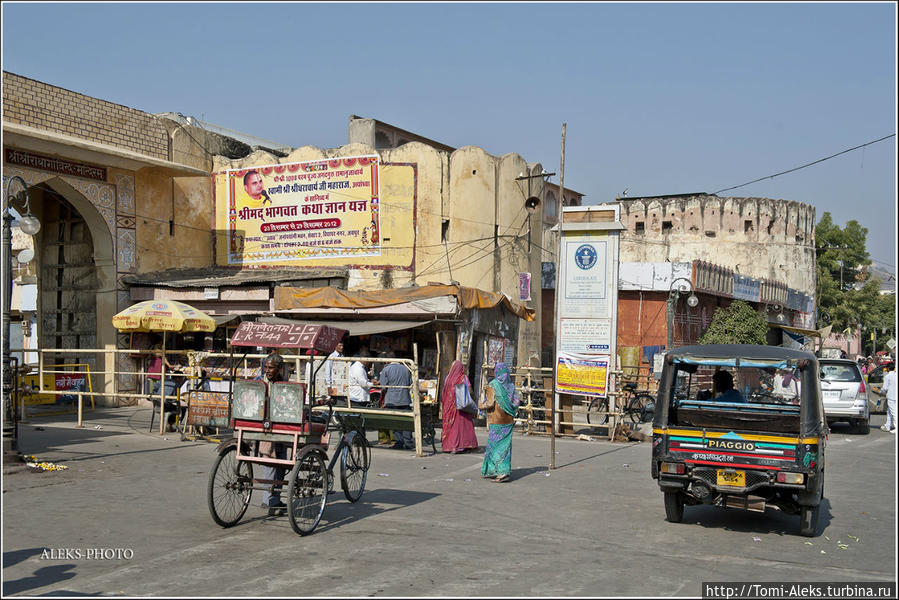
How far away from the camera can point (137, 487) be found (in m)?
10.3

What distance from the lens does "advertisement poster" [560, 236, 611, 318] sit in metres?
18.0

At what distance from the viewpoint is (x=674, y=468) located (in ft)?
28.4

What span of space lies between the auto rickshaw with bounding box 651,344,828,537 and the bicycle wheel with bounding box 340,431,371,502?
3.46m

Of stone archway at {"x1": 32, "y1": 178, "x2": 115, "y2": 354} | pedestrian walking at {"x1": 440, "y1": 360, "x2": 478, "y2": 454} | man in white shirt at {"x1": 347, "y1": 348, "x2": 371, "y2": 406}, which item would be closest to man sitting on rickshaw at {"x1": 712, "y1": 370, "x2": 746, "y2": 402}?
pedestrian walking at {"x1": 440, "y1": 360, "x2": 478, "y2": 454}

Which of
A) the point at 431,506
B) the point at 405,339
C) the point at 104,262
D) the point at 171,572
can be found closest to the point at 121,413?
the point at 104,262

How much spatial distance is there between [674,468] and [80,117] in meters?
18.7

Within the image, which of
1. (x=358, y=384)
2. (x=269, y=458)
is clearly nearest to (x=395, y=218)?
(x=358, y=384)

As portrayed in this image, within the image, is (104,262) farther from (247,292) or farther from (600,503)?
(600,503)

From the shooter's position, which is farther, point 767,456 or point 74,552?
point 767,456

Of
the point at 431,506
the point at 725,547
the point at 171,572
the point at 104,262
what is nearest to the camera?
the point at 171,572

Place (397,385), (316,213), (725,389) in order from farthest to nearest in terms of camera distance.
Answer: (316,213) < (397,385) < (725,389)

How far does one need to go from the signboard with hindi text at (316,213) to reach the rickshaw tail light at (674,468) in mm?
16035

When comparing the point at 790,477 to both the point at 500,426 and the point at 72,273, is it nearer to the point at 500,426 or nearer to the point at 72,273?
the point at 500,426

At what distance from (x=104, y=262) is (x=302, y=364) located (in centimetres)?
865
